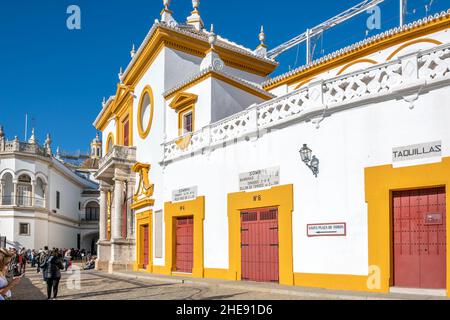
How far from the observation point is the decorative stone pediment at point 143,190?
18.2 m

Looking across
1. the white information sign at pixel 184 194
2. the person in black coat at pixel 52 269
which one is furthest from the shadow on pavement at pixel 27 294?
the white information sign at pixel 184 194

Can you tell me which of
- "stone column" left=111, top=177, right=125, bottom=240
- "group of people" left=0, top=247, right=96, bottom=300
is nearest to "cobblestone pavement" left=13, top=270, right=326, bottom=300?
"group of people" left=0, top=247, right=96, bottom=300

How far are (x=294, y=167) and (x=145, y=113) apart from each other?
10.9 m

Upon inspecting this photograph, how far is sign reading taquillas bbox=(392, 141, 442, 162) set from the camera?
8.78m

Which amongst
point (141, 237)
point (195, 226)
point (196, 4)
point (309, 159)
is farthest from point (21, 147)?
point (309, 159)

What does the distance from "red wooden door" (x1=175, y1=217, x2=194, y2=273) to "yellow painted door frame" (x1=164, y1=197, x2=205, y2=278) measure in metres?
0.18

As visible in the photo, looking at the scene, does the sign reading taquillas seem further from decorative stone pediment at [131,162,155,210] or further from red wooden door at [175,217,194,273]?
decorative stone pediment at [131,162,155,210]

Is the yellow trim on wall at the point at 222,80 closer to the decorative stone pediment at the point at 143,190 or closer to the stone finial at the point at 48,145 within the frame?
the decorative stone pediment at the point at 143,190

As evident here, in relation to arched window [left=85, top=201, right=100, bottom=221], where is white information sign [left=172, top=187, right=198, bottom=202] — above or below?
above

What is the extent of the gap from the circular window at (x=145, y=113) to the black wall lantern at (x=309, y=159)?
9781 millimetres

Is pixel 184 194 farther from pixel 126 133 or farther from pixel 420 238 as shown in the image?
pixel 126 133

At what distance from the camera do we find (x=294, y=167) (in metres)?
11.4
